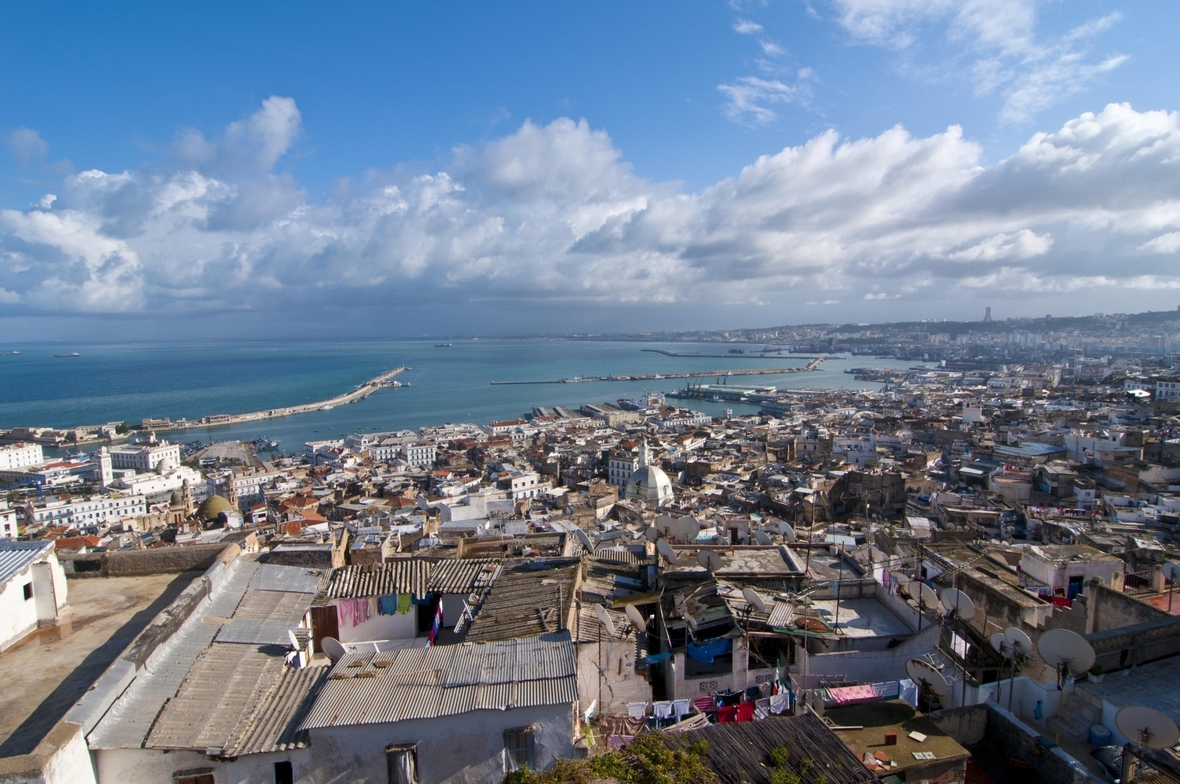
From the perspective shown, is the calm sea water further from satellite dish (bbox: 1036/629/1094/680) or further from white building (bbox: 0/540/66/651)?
satellite dish (bbox: 1036/629/1094/680)

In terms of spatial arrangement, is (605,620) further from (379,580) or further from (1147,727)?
(1147,727)

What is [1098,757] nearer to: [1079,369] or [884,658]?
[884,658]

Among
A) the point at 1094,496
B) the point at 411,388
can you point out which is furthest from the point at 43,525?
the point at 411,388

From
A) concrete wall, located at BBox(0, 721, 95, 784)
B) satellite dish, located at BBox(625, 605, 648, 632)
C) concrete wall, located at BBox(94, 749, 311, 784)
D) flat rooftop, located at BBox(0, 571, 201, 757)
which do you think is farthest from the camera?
satellite dish, located at BBox(625, 605, 648, 632)

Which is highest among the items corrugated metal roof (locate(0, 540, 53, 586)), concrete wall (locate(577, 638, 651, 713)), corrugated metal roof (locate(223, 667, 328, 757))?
corrugated metal roof (locate(0, 540, 53, 586))

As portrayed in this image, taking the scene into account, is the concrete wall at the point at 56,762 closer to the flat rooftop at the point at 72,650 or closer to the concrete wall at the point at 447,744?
the flat rooftop at the point at 72,650

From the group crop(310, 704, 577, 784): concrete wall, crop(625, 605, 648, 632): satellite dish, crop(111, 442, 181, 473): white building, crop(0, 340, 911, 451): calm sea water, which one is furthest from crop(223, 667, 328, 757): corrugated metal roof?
crop(0, 340, 911, 451): calm sea water

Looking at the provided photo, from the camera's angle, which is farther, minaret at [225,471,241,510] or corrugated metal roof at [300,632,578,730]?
minaret at [225,471,241,510]

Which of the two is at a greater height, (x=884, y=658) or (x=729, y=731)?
(x=729, y=731)
